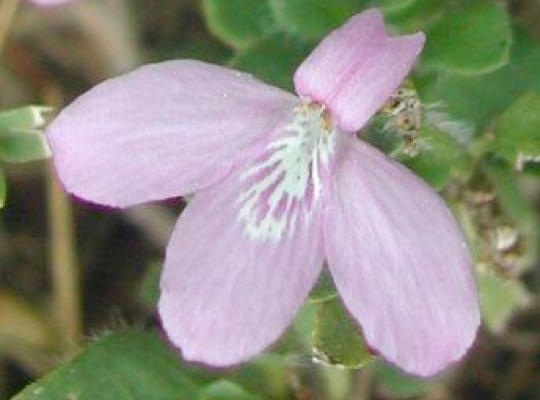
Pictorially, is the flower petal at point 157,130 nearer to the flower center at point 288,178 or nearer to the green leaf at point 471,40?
the flower center at point 288,178

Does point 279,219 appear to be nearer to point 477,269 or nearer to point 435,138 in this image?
point 435,138

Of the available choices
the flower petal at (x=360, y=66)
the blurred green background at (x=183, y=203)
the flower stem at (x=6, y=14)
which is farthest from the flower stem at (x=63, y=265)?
the flower petal at (x=360, y=66)

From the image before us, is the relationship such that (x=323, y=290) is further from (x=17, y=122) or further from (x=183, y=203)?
(x=183, y=203)

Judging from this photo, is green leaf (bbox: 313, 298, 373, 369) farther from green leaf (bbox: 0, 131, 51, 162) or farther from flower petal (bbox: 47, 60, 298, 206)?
green leaf (bbox: 0, 131, 51, 162)

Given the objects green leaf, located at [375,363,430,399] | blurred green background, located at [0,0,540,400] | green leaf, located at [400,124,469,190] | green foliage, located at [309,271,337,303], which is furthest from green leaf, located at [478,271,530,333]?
green foliage, located at [309,271,337,303]

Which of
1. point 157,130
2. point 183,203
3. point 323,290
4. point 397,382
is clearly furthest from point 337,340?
point 183,203

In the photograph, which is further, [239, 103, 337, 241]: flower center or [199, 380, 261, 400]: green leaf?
[199, 380, 261, 400]: green leaf

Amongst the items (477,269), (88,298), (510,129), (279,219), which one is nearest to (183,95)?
(279,219)
